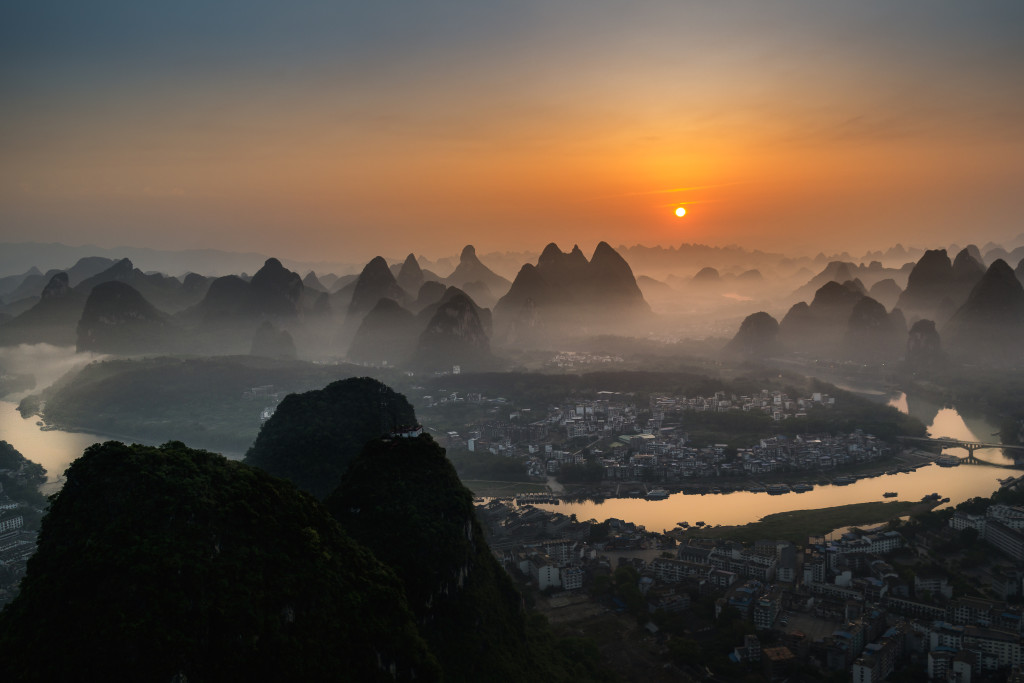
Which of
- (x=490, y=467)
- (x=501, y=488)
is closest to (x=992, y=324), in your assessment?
(x=490, y=467)

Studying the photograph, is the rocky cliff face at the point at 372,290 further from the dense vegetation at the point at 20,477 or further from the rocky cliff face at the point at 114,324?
the dense vegetation at the point at 20,477

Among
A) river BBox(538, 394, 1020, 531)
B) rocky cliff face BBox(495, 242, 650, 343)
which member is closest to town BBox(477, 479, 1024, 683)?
river BBox(538, 394, 1020, 531)

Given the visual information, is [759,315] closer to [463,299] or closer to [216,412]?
[463,299]

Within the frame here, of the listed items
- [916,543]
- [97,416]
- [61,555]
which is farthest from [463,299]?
[61,555]

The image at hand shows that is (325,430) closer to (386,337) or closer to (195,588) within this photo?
(195,588)

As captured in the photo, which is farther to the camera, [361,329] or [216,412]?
[361,329]
